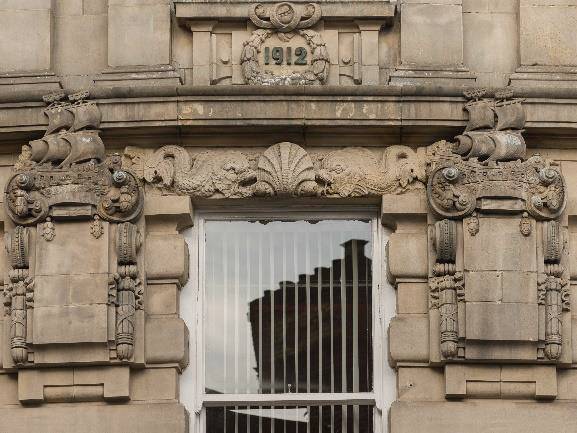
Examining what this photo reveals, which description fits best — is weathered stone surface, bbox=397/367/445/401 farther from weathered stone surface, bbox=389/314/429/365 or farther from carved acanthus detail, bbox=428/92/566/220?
carved acanthus detail, bbox=428/92/566/220

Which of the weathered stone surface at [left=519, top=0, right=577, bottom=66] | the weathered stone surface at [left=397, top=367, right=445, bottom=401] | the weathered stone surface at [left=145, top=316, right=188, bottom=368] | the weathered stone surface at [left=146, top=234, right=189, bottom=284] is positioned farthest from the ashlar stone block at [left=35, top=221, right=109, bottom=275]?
the weathered stone surface at [left=519, top=0, right=577, bottom=66]

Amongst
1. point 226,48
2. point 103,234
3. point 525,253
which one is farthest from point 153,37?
point 525,253

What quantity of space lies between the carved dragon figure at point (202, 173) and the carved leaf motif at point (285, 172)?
13cm

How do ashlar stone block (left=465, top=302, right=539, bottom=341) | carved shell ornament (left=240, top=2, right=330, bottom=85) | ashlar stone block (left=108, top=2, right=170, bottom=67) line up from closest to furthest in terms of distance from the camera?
ashlar stone block (left=465, top=302, right=539, bottom=341)
carved shell ornament (left=240, top=2, right=330, bottom=85)
ashlar stone block (left=108, top=2, right=170, bottom=67)

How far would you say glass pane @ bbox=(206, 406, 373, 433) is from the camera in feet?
67.4

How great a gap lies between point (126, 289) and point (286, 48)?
9.25ft

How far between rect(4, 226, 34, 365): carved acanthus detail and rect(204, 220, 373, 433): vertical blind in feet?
5.76

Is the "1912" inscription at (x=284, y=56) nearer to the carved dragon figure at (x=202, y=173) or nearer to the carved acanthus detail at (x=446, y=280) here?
the carved dragon figure at (x=202, y=173)

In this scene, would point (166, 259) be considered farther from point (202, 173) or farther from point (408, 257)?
point (408, 257)

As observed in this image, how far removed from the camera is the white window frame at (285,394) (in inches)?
810

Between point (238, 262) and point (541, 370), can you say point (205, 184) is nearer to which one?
point (238, 262)

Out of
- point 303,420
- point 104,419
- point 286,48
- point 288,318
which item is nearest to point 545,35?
point 286,48

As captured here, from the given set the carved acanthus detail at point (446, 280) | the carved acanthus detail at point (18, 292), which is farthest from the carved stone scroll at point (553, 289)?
the carved acanthus detail at point (18, 292)

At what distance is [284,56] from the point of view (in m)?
20.9
